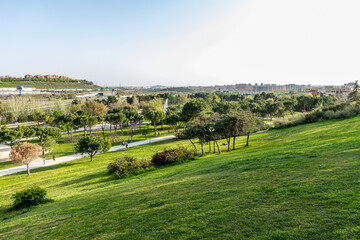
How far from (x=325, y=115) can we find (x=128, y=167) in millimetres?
29025

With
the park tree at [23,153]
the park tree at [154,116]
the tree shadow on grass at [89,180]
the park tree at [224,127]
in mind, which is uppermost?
the park tree at [224,127]

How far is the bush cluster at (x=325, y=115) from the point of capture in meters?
25.2

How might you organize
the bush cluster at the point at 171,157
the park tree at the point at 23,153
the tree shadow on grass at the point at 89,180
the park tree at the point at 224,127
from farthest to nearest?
the park tree at the point at 23,153
the park tree at the point at 224,127
the bush cluster at the point at 171,157
the tree shadow on grass at the point at 89,180

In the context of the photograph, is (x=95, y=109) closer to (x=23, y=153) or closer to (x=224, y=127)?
(x=23, y=153)

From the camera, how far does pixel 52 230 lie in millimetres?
6793

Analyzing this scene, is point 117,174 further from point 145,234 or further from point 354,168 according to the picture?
point 354,168

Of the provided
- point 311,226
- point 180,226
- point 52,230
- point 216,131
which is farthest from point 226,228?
point 216,131

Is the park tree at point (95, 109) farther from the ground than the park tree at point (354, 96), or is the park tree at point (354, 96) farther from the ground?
the park tree at point (354, 96)

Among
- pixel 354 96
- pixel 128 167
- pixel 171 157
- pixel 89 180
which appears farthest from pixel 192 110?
pixel 354 96

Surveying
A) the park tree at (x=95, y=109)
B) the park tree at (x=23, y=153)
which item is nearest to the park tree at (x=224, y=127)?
the park tree at (x=23, y=153)

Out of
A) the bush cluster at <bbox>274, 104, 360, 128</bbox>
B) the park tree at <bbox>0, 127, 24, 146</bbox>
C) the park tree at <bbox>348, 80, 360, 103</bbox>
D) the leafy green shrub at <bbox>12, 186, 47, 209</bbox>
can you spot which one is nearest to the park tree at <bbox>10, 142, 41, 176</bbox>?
the park tree at <bbox>0, 127, 24, 146</bbox>

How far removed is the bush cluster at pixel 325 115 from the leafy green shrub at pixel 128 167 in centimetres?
2475

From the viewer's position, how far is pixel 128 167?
17.7m

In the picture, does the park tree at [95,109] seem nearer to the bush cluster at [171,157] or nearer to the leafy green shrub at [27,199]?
the bush cluster at [171,157]
